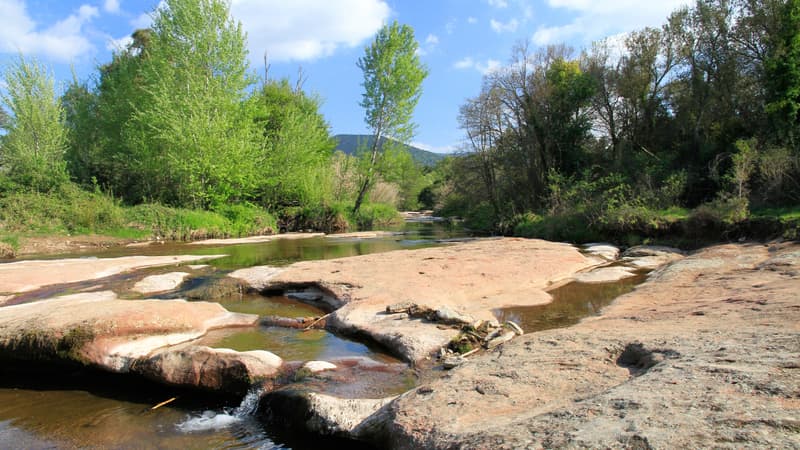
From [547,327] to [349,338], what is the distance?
300 centimetres

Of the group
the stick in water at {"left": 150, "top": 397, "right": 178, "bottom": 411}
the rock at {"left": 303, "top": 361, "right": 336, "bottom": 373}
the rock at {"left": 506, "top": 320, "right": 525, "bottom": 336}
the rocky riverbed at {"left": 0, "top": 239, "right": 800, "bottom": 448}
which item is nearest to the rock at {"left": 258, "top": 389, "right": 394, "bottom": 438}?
the rocky riverbed at {"left": 0, "top": 239, "right": 800, "bottom": 448}

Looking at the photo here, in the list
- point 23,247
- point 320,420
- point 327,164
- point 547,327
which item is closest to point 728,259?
point 547,327

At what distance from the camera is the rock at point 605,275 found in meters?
10.4

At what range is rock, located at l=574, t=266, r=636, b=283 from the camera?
34.0 ft

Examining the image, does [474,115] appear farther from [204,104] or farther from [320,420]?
[320,420]

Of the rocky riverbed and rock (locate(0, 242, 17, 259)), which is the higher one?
rock (locate(0, 242, 17, 259))

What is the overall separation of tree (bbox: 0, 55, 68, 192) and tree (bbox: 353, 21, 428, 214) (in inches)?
738

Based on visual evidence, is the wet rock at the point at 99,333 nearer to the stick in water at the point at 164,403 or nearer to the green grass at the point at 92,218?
the stick in water at the point at 164,403

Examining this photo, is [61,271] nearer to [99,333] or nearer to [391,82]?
[99,333]

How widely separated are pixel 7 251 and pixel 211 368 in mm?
16498

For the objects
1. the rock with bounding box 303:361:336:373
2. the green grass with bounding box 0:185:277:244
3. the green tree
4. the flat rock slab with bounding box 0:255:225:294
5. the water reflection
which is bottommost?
the water reflection

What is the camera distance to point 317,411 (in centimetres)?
401

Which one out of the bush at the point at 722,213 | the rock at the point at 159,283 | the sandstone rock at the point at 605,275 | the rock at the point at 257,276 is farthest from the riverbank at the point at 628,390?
the bush at the point at 722,213

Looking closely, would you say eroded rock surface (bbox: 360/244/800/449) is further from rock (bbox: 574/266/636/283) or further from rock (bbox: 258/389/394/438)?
rock (bbox: 574/266/636/283)
